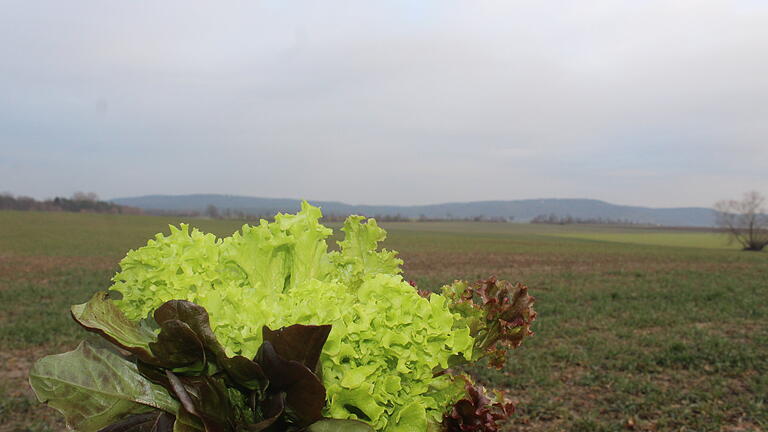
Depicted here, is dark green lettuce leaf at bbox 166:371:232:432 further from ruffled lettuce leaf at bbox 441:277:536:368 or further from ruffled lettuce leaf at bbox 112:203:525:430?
ruffled lettuce leaf at bbox 441:277:536:368

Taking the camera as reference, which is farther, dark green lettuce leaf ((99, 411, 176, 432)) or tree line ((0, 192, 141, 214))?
tree line ((0, 192, 141, 214))

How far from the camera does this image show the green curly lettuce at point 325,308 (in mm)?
1205

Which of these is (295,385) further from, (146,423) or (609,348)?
(609,348)

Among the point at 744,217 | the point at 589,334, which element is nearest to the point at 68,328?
the point at 589,334

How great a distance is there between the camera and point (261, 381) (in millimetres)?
1149

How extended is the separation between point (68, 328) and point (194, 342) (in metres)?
13.0

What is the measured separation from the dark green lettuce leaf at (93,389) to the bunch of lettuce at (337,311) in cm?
11

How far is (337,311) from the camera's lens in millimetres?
1220

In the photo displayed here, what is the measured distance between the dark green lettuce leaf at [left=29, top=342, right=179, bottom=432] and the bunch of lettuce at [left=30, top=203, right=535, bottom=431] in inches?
4.4

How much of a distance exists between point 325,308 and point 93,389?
0.61 meters

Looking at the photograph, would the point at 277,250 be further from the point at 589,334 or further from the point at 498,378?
the point at 589,334

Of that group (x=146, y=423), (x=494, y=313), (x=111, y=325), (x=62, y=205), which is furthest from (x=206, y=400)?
(x=62, y=205)

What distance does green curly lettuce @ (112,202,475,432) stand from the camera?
1205 millimetres

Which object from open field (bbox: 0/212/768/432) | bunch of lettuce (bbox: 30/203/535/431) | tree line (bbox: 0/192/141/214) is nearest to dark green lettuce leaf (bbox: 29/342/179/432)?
bunch of lettuce (bbox: 30/203/535/431)
